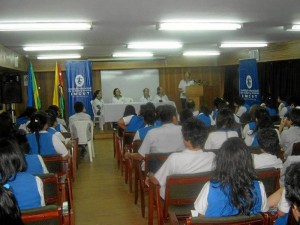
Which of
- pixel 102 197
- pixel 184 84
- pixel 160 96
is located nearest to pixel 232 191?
pixel 102 197

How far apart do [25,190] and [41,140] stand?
2.07m

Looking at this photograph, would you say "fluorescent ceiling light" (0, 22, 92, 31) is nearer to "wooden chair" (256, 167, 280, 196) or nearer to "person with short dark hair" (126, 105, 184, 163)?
"person with short dark hair" (126, 105, 184, 163)

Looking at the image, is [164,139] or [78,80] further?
[78,80]

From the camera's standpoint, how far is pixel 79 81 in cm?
1167

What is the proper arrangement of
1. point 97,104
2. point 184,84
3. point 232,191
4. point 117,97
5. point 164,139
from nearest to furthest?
point 232,191
point 164,139
point 97,104
point 117,97
point 184,84

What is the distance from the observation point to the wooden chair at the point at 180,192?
2879 millimetres

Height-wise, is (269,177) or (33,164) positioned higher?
(33,164)

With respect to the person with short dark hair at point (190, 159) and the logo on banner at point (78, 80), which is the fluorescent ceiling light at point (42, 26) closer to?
the person with short dark hair at point (190, 159)

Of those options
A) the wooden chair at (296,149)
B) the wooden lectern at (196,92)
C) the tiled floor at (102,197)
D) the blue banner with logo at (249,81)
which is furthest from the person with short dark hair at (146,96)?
the wooden chair at (296,149)

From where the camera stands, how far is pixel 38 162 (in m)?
3.42

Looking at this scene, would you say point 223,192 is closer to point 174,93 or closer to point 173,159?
point 173,159

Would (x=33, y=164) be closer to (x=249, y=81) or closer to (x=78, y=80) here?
(x=78, y=80)

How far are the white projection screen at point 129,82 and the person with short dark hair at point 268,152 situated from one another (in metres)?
10.2

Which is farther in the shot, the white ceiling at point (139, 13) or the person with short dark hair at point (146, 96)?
the person with short dark hair at point (146, 96)
